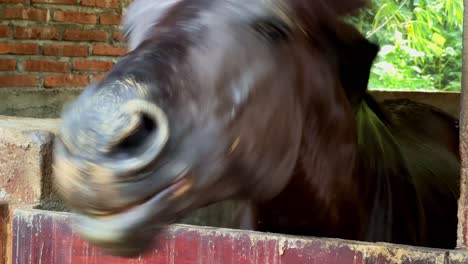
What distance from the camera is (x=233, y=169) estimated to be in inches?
45.3

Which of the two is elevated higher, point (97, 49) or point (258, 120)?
point (97, 49)

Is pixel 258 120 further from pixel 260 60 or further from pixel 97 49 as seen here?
pixel 97 49

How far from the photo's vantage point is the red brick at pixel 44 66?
351cm

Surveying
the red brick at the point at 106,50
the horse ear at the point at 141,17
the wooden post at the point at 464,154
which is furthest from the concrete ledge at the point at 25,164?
the red brick at the point at 106,50

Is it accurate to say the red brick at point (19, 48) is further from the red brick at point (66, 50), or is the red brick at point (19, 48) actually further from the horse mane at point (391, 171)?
the horse mane at point (391, 171)

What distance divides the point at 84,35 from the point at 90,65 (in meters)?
0.17

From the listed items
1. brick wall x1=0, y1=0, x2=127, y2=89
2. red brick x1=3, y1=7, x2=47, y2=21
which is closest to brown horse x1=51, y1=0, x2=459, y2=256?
brick wall x1=0, y1=0, x2=127, y2=89

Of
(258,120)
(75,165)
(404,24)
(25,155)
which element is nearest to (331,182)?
(258,120)

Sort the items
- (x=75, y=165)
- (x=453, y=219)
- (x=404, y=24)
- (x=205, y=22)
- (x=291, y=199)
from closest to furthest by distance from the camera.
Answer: (x=75, y=165) < (x=205, y=22) < (x=291, y=199) < (x=453, y=219) < (x=404, y=24)

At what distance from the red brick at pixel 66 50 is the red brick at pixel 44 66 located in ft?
0.16

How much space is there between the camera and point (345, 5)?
4.71 ft

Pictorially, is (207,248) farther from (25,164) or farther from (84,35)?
(84,35)

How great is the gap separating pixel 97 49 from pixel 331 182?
2.55 m

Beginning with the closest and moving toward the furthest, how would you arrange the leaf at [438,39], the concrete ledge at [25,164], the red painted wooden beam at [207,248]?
the red painted wooden beam at [207,248], the concrete ledge at [25,164], the leaf at [438,39]
